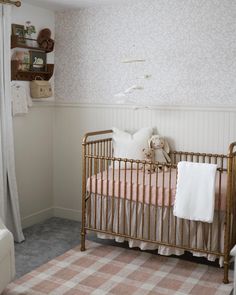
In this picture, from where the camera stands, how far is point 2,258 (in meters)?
2.49

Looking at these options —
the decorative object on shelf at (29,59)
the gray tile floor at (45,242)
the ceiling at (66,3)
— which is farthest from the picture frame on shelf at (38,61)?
the gray tile floor at (45,242)

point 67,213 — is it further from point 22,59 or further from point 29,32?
point 29,32

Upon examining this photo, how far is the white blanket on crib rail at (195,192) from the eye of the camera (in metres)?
2.87

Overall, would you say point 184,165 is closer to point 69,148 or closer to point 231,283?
point 231,283

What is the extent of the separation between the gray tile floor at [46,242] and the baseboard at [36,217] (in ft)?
0.17

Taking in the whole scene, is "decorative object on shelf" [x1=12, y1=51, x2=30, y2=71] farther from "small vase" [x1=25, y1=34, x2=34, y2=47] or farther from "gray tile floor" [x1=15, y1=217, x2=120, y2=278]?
"gray tile floor" [x1=15, y1=217, x2=120, y2=278]

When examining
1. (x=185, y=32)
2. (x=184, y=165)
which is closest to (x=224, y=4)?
(x=185, y=32)

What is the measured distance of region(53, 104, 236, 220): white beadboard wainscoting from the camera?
357cm

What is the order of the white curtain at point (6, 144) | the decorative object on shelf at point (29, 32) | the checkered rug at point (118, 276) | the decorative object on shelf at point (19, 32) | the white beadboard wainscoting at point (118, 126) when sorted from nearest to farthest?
the checkered rug at point (118, 276) → the white curtain at point (6, 144) → the white beadboard wainscoting at point (118, 126) → the decorative object on shelf at point (19, 32) → the decorative object on shelf at point (29, 32)

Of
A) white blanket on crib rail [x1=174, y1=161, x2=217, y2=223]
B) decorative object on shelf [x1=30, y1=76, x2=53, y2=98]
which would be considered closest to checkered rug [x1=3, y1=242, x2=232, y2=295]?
white blanket on crib rail [x1=174, y1=161, x2=217, y2=223]

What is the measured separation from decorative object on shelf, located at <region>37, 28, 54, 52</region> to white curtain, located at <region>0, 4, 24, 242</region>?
2.14 ft

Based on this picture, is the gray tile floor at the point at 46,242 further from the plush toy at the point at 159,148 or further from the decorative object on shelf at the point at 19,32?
the decorative object on shelf at the point at 19,32

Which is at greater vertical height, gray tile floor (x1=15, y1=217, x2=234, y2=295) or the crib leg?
the crib leg

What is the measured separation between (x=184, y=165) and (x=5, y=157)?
1543 mm
